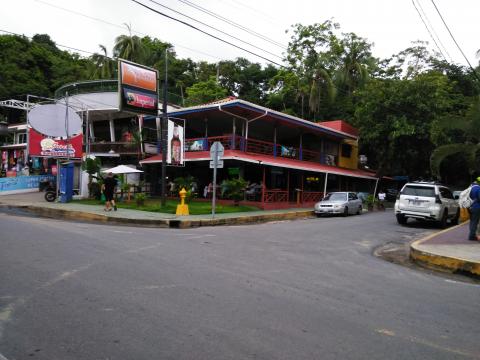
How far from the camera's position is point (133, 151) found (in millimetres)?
29391

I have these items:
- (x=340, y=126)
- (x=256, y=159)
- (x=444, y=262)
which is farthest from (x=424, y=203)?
(x=340, y=126)

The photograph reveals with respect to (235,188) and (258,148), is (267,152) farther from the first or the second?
(235,188)

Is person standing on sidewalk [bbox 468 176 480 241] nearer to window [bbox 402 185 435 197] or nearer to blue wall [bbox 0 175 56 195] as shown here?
window [bbox 402 185 435 197]

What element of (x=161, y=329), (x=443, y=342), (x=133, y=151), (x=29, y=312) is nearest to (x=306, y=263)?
(x=443, y=342)

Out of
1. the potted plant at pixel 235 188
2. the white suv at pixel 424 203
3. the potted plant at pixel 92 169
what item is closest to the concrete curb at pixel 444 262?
the white suv at pixel 424 203

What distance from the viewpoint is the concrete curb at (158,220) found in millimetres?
15273

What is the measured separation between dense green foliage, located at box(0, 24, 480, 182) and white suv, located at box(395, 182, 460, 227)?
1.68 metres

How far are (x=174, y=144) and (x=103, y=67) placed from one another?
29916mm

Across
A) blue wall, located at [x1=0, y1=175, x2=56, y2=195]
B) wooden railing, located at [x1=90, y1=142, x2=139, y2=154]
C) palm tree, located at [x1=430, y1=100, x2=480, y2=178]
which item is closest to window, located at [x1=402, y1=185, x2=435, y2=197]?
palm tree, located at [x1=430, y1=100, x2=480, y2=178]

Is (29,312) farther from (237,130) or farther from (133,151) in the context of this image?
(133,151)

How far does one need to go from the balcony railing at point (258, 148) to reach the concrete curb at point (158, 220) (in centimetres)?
520

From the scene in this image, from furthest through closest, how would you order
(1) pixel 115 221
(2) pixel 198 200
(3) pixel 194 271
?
(2) pixel 198 200
(1) pixel 115 221
(3) pixel 194 271

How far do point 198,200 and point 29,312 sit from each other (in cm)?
1942

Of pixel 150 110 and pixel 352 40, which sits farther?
pixel 352 40
